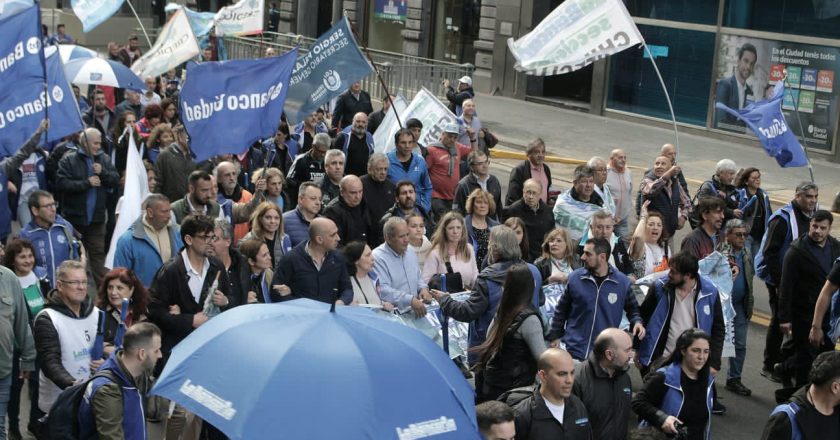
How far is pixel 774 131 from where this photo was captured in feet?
42.9

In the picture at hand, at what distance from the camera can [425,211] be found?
11.6 meters

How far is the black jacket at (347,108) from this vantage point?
16922 mm

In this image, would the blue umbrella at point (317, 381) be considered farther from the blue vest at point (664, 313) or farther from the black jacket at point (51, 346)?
the blue vest at point (664, 313)

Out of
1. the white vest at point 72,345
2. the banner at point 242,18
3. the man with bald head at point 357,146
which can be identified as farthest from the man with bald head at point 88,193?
the banner at point 242,18

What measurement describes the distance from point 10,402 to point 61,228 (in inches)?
77.5

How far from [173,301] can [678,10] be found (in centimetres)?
1947

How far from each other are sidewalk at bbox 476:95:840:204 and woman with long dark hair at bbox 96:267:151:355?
1271cm

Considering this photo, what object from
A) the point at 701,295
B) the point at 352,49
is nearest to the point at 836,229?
the point at 352,49

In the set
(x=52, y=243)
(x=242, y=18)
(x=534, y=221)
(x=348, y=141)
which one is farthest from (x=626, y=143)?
(x=52, y=243)

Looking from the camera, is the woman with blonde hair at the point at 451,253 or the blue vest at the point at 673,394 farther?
the woman with blonde hair at the point at 451,253

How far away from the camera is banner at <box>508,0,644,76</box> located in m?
12.8

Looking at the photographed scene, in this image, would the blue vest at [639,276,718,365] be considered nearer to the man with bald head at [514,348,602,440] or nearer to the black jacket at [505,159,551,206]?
the man with bald head at [514,348,602,440]

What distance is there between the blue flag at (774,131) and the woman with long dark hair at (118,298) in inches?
294

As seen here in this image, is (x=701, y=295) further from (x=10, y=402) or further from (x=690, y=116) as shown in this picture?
(x=690, y=116)
